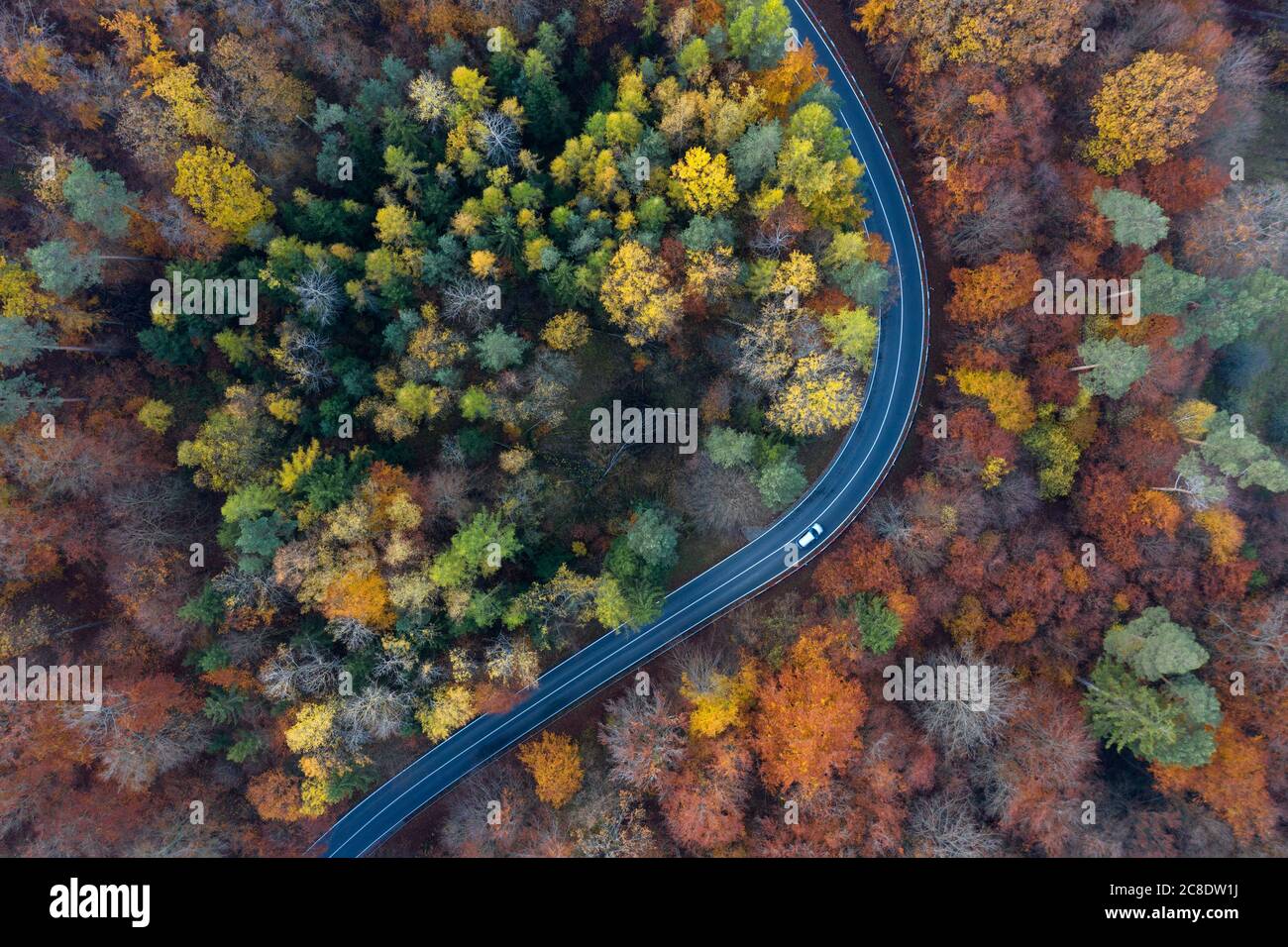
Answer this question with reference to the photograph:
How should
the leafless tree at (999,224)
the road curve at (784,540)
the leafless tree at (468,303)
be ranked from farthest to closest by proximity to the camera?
1. the road curve at (784,540)
2. the leafless tree at (999,224)
3. the leafless tree at (468,303)

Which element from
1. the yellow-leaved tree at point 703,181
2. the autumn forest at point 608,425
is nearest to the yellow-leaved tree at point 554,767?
the autumn forest at point 608,425

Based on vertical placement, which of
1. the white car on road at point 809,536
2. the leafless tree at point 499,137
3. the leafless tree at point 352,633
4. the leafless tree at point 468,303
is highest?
the leafless tree at point 499,137

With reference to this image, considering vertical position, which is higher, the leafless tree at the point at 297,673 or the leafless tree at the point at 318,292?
the leafless tree at the point at 318,292

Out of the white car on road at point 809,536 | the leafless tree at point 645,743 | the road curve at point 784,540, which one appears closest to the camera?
the leafless tree at point 645,743

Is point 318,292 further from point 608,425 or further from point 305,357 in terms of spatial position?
point 608,425

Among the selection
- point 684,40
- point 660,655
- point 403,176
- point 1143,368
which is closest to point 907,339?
point 1143,368

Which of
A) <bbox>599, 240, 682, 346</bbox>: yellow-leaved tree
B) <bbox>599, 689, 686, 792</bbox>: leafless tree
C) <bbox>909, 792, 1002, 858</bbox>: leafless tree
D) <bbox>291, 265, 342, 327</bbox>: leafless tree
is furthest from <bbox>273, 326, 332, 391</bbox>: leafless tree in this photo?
<bbox>909, 792, 1002, 858</bbox>: leafless tree

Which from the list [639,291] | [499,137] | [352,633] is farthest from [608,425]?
[352,633]

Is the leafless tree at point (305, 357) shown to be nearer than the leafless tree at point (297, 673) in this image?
No

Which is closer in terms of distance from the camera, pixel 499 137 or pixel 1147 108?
pixel 499 137

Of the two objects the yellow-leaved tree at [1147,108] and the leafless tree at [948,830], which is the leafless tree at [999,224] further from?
the leafless tree at [948,830]
